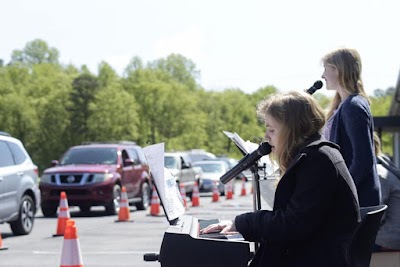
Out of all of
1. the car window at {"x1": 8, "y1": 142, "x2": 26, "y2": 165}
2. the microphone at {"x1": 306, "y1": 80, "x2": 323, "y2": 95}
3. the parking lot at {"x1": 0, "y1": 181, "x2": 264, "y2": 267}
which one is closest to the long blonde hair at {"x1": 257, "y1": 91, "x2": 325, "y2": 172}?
the microphone at {"x1": 306, "y1": 80, "x2": 323, "y2": 95}

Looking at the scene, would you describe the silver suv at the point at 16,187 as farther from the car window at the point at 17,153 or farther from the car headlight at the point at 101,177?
the car headlight at the point at 101,177

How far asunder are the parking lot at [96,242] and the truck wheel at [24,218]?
0.47 feet

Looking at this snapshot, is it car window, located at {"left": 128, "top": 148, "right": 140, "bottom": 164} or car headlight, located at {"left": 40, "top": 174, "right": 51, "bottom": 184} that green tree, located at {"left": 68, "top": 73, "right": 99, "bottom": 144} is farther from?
car headlight, located at {"left": 40, "top": 174, "right": 51, "bottom": 184}

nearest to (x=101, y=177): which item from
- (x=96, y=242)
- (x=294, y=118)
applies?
(x=96, y=242)

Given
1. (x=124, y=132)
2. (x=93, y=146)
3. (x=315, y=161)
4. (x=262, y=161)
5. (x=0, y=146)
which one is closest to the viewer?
(x=315, y=161)

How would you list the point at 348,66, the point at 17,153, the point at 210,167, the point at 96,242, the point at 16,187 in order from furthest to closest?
the point at 210,167
the point at 17,153
the point at 16,187
the point at 96,242
the point at 348,66

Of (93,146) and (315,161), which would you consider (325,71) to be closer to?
(315,161)

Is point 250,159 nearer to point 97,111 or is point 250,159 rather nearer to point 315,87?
point 315,87

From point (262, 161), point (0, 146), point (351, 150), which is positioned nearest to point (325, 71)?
point (351, 150)

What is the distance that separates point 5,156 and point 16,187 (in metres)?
0.60

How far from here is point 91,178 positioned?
1897 cm

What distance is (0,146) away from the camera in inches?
546

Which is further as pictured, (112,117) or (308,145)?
(112,117)

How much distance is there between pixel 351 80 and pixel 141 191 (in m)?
16.5
